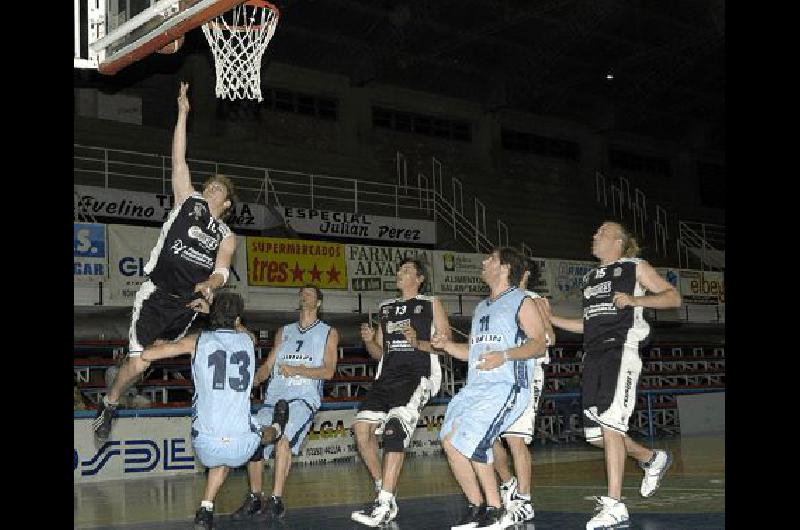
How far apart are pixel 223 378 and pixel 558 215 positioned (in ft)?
71.9

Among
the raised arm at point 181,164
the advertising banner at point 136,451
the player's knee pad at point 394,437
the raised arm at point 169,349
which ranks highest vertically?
the raised arm at point 181,164

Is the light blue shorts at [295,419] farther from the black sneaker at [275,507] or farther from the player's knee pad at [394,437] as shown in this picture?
the player's knee pad at [394,437]

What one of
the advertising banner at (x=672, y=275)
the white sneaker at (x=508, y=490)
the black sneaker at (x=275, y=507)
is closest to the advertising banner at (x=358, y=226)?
the advertising banner at (x=672, y=275)

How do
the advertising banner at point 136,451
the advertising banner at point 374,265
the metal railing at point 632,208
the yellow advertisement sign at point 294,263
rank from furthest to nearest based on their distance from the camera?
the metal railing at point 632,208 → the advertising banner at point 374,265 → the yellow advertisement sign at point 294,263 → the advertising banner at point 136,451

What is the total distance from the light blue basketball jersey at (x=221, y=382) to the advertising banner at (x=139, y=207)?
11335 mm

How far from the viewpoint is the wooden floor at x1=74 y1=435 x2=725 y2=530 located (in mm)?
7406

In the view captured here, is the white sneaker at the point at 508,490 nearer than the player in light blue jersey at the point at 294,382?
Yes

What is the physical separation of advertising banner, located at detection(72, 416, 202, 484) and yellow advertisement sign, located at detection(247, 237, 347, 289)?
13.2 feet

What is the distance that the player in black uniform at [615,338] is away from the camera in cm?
663

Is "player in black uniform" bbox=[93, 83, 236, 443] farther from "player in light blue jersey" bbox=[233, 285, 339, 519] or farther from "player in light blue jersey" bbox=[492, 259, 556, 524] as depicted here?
"player in light blue jersey" bbox=[492, 259, 556, 524]

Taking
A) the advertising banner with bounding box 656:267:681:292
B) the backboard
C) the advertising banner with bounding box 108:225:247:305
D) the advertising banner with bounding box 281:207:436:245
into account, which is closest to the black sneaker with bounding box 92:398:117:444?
the backboard

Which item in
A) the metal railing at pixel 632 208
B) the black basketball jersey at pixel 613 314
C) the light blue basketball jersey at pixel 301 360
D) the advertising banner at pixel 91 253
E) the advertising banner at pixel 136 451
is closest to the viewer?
the black basketball jersey at pixel 613 314

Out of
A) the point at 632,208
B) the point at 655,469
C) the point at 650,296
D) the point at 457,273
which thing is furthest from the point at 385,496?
the point at 632,208

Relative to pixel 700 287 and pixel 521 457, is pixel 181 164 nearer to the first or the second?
pixel 521 457
